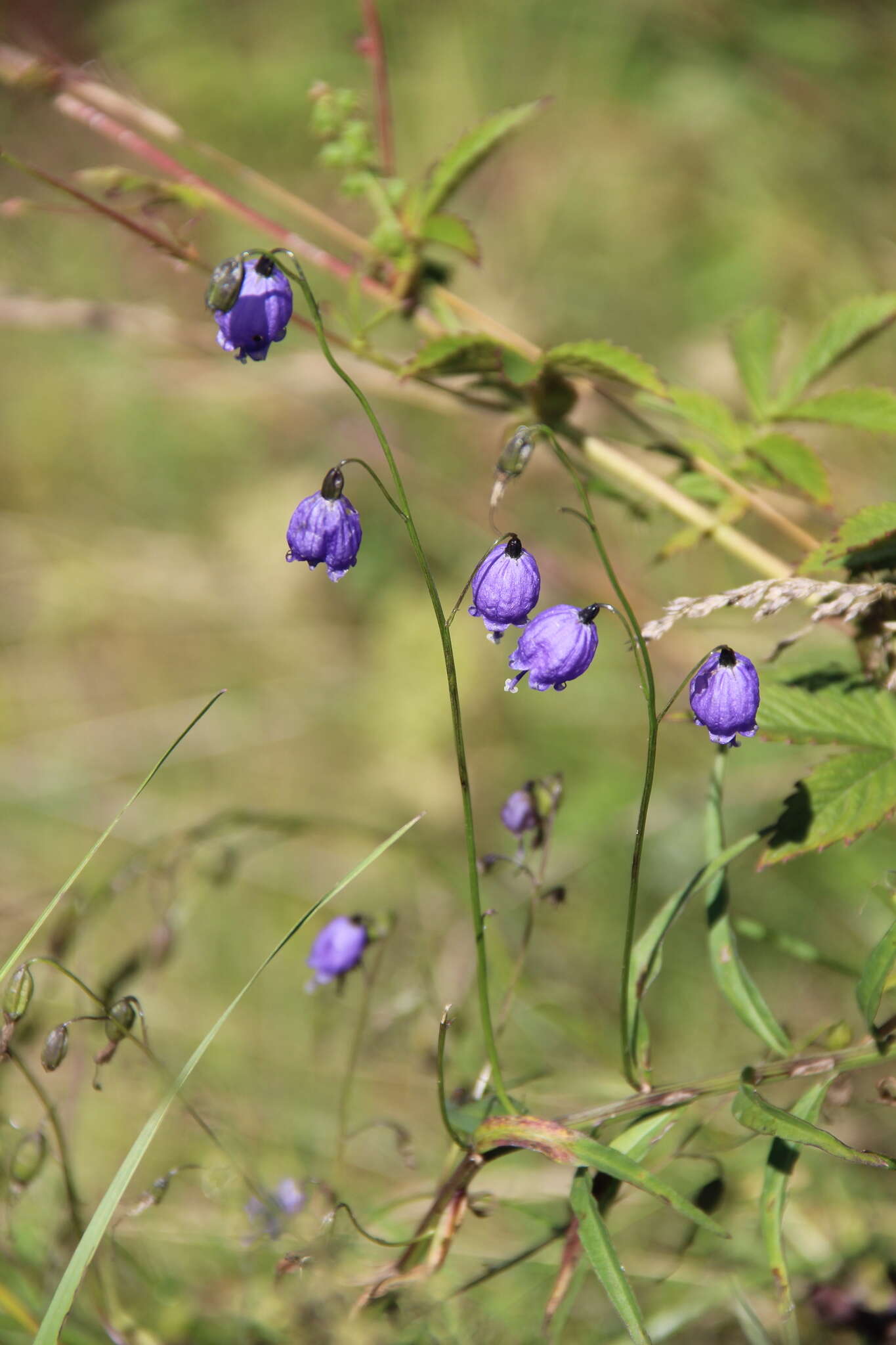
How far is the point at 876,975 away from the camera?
5.21 feet

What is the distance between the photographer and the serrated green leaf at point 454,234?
6.95ft

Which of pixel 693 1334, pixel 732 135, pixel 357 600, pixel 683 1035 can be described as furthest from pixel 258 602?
pixel 693 1334

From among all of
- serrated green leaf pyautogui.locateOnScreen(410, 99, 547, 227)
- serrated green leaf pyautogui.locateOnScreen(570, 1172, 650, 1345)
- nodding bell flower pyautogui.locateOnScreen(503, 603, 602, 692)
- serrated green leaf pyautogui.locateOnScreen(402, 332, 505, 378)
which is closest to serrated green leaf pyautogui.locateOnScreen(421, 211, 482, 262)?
serrated green leaf pyautogui.locateOnScreen(410, 99, 547, 227)

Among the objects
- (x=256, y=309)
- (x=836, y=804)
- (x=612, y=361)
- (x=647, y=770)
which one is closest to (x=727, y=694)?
(x=647, y=770)

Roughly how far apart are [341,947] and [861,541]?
1.37m

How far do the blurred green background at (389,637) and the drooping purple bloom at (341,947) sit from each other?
8cm

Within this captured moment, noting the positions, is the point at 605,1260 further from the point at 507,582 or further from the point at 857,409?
the point at 857,409

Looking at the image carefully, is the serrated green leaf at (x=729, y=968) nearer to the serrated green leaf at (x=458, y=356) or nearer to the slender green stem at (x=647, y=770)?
the slender green stem at (x=647, y=770)

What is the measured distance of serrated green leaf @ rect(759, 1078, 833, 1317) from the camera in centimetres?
159

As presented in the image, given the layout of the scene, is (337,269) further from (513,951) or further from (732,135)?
(732,135)

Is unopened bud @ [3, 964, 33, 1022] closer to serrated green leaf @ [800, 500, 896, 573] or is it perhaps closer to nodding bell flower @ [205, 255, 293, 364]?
nodding bell flower @ [205, 255, 293, 364]

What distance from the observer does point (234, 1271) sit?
102 inches

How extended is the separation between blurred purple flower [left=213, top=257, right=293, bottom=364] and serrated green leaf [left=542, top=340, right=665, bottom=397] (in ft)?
1.77

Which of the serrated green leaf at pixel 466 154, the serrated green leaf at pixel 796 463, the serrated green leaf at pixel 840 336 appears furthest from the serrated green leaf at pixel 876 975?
the serrated green leaf at pixel 466 154
